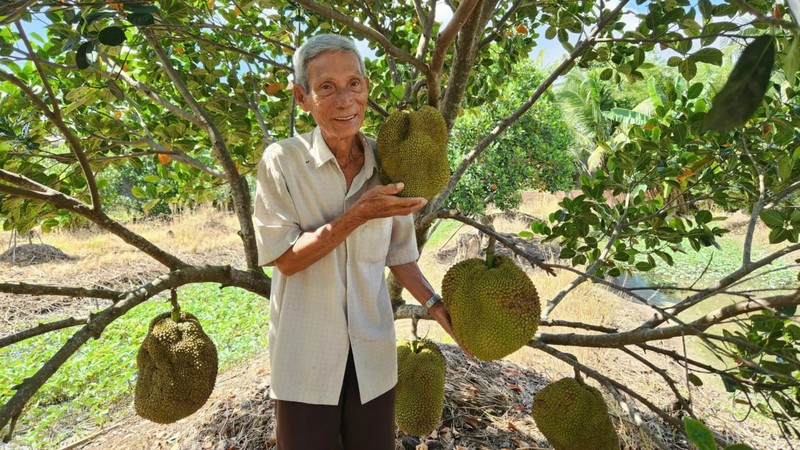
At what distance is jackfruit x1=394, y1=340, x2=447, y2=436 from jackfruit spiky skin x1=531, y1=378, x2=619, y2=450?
35 centimetres

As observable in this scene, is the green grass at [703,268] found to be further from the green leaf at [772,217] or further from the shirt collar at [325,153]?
the shirt collar at [325,153]

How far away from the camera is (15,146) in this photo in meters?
A: 1.94

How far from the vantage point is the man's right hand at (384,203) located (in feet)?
3.51

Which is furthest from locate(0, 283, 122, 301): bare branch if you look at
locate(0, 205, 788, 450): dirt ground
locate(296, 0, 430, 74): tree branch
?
locate(296, 0, 430, 74): tree branch

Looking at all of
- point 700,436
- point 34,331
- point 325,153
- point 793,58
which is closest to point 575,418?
point 700,436

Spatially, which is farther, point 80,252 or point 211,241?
point 211,241

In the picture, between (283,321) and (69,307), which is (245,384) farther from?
(69,307)

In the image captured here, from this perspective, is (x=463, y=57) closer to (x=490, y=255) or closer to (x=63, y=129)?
(x=490, y=255)

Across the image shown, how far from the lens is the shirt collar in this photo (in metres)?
1.29

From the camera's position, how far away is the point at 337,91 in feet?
3.93

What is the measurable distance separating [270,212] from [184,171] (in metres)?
1.79

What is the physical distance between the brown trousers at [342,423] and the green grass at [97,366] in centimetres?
228

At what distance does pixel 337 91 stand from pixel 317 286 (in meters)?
0.50

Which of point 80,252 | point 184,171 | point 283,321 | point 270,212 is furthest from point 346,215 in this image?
point 80,252
